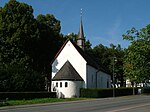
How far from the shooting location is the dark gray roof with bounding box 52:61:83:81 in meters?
53.4

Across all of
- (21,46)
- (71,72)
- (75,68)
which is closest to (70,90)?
(71,72)

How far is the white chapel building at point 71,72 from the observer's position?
5316 centimetres

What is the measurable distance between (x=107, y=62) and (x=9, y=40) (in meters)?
45.8

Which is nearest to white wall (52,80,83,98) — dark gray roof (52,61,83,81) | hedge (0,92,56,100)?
dark gray roof (52,61,83,81)

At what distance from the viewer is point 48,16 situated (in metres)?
65.9

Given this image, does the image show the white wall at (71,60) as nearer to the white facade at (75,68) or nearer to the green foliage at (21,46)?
the white facade at (75,68)

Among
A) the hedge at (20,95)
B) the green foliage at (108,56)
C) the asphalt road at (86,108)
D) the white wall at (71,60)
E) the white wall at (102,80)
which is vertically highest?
the green foliage at (108,56)

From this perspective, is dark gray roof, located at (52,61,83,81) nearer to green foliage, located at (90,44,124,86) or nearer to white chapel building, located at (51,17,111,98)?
white chapel building, located at (51,17,111,98)

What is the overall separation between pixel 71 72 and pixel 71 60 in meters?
3.74

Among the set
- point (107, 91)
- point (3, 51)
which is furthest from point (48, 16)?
point (107, 91)

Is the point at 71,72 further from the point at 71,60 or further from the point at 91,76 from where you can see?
the point at 91,76

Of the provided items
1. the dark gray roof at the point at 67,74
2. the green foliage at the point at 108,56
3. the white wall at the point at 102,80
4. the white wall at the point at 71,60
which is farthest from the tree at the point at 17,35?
the green foliage at the point at 108,56

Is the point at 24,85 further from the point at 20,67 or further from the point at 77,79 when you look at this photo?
the point at 77,79

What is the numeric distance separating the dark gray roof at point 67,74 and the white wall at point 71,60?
96cm
